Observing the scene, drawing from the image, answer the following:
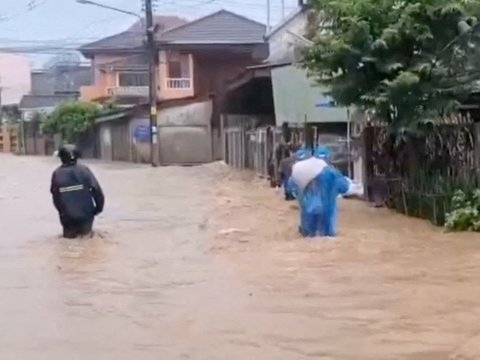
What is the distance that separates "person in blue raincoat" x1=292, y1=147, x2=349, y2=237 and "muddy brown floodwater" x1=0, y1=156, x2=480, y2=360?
10.8 inches

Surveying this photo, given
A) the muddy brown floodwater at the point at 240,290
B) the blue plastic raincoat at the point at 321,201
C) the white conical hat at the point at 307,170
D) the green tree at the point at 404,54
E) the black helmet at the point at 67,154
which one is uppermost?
the green tree at the point at 404,54

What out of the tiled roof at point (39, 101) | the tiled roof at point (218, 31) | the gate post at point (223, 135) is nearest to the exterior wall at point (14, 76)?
the tiled roof at point (39, 101)

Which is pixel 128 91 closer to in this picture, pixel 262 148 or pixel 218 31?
pixel 218 31

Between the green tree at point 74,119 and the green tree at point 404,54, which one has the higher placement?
the green tree at point 404,54

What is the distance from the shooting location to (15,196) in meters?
27.1

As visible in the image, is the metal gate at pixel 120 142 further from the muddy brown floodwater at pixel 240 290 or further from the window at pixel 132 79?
the muddy brown floodwater at pixel 240 290

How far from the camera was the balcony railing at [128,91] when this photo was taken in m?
62.2

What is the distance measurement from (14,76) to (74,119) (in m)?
39.8

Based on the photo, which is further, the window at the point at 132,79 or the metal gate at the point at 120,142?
the window at the point at 132,79

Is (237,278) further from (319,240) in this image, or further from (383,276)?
(319,240)

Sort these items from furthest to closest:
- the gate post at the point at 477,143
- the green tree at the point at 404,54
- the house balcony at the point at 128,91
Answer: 1. the house balcony at the point at 128,91
2. the green tree at the point at 404,54
3. the gate post at the point at 477,143

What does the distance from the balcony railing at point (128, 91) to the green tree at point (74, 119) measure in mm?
2605

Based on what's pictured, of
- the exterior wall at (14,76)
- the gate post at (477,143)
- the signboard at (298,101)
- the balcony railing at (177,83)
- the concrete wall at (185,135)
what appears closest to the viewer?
the gate post at (477,143)

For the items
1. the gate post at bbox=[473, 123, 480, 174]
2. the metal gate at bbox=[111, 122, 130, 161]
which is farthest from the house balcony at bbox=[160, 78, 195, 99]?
the gate post at bbox=[473, 123, 480, 174]
